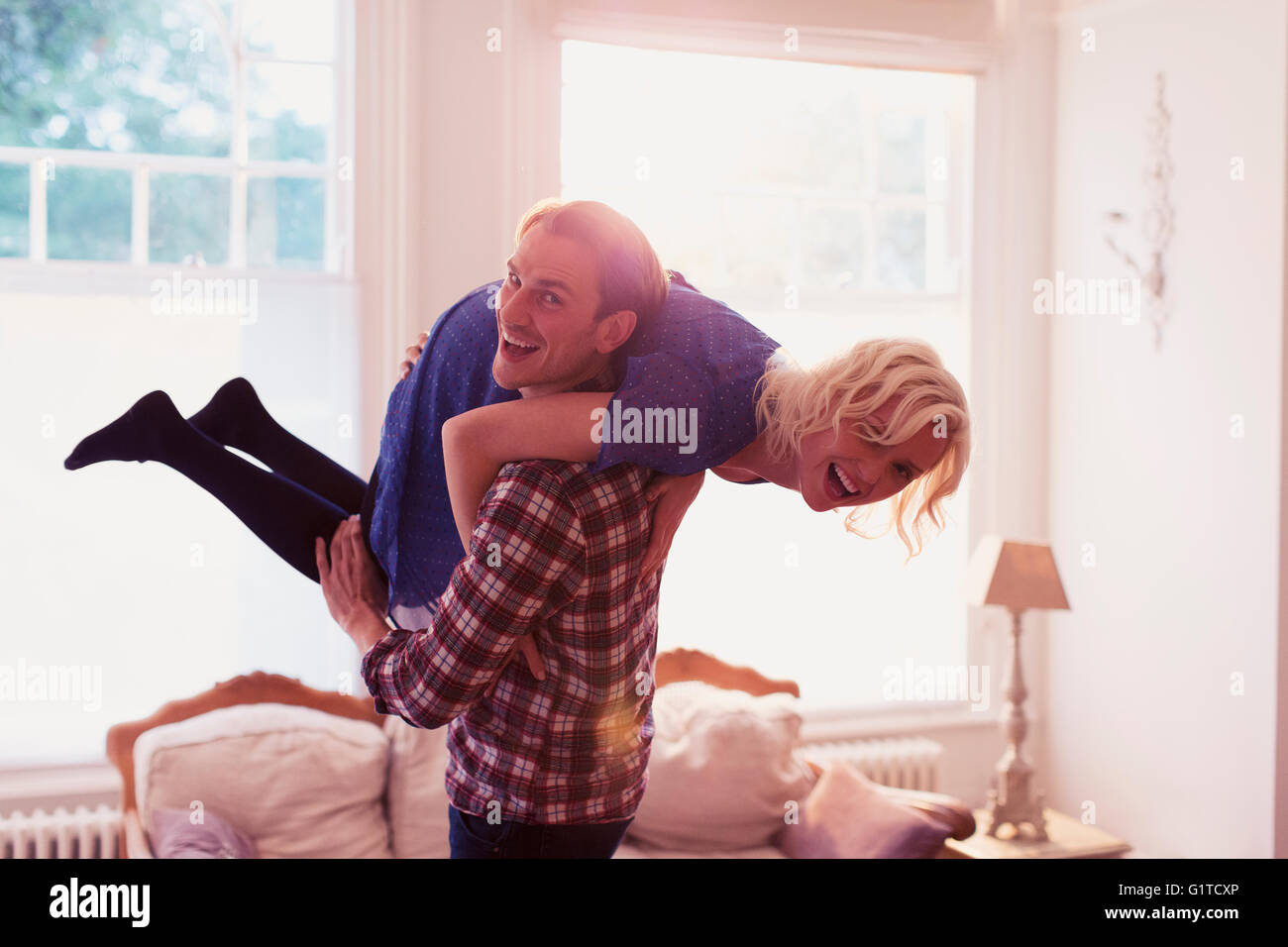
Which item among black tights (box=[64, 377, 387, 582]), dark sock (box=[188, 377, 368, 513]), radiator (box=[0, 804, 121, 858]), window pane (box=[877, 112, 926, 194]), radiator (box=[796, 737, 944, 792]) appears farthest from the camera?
window pane (box=[877, 112, 926, 194])

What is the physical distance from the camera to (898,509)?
1.60 meters

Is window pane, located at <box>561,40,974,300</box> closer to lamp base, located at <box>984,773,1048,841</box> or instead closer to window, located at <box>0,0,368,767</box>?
window, located at <box>0,0,368,767</box>

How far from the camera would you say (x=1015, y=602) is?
11.9 ft

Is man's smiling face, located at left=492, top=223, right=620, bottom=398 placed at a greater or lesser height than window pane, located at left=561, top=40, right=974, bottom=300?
lesser

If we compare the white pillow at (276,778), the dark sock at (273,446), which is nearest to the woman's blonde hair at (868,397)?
the dark sock at (273,446)

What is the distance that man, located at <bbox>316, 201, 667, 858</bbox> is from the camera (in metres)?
1.43

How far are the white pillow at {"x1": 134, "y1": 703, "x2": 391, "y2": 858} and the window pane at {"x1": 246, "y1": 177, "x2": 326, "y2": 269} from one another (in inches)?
51.2

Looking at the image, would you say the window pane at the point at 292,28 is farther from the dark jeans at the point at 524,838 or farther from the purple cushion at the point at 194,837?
the dark jeans at the point at 524,838

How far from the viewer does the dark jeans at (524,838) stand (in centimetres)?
160

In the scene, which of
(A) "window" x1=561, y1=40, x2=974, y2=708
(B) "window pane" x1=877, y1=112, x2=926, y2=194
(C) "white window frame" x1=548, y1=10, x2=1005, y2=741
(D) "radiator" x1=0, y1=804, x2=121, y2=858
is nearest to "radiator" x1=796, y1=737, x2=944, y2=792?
(C) "white window frame" x1=548, y1=10, x2=1005, y2=741

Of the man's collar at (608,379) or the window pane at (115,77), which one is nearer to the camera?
the man's collar at (608,379)

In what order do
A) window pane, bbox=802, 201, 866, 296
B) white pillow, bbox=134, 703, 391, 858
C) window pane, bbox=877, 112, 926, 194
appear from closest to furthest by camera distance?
white pillow, bbox=134, 703, 391, 858 → window pane, bbox=802, 201, 866, 296 → window pane, bbox=877, 112, 926, 194

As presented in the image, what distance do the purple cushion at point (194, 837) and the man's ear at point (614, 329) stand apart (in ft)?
6.03
